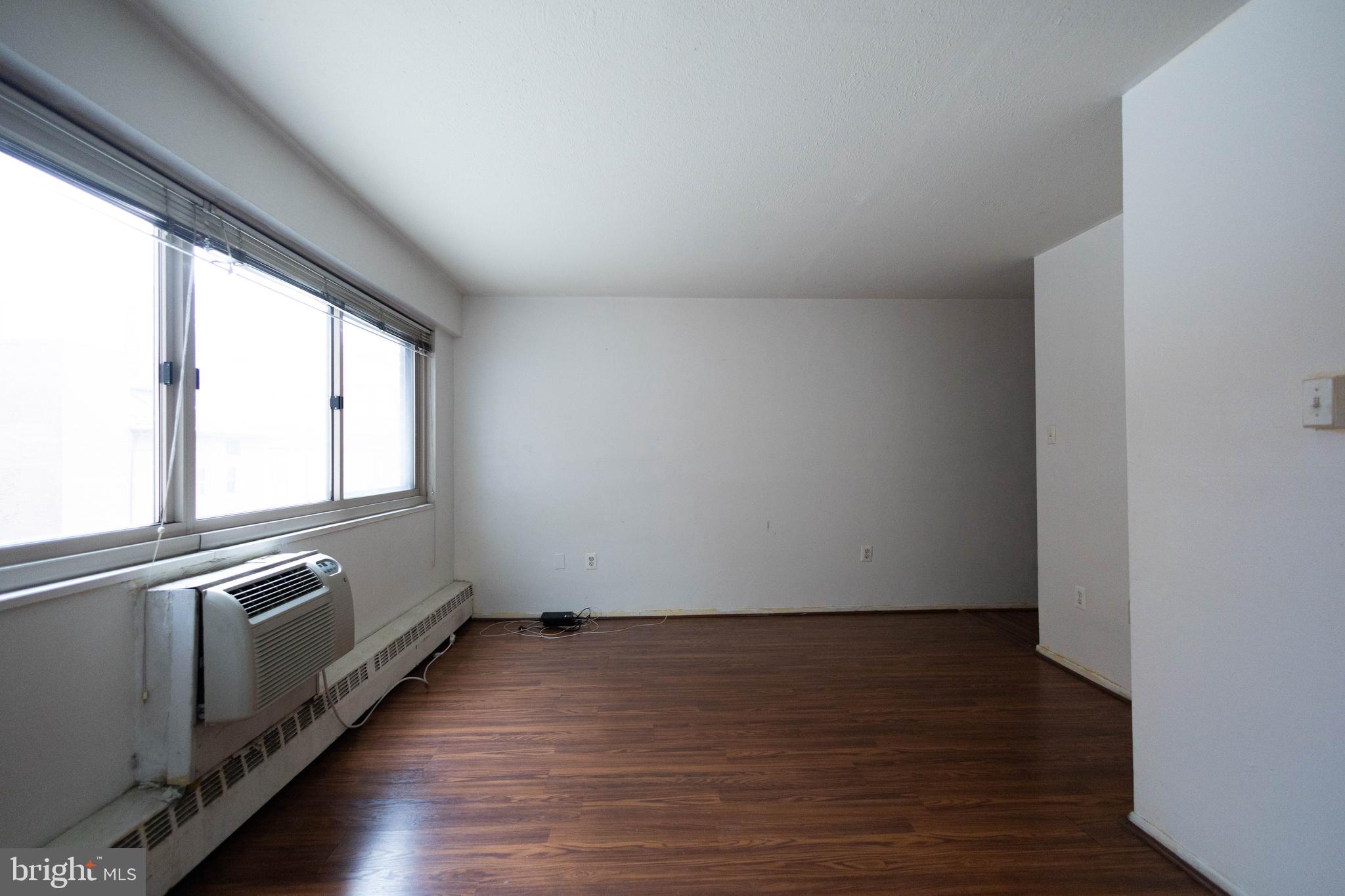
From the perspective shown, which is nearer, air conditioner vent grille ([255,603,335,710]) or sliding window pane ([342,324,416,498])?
air conditioner vent grille ([255,603,335,710])

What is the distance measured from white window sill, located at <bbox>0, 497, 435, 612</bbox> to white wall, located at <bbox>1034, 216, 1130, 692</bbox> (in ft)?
11.8

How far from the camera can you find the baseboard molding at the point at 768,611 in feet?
12.3

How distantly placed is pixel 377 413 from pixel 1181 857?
3714 millimetres

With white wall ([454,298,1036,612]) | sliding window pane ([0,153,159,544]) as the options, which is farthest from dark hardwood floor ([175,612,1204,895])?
sliding window pane ([0,153,159,544])

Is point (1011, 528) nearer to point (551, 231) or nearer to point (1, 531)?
point (551, 231)

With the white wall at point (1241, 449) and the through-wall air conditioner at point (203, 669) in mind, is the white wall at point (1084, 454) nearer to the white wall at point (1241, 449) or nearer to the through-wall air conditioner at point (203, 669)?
the white wall at point (1241, 449)

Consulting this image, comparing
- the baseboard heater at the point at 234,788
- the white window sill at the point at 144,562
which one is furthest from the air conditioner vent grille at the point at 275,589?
the baseboard heater at the point at 234,788

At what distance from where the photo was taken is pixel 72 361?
1.32 metres

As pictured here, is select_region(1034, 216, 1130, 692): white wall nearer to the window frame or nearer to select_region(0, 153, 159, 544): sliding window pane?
the window frame

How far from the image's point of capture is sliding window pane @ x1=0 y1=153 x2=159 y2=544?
1.20m

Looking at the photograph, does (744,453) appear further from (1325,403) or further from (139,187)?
(139,187)

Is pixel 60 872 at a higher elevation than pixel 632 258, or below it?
below

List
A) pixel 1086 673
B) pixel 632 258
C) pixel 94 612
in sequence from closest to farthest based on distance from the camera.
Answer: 1. pixel 94 612
2. pixel 1086 673
3. pixel 632 258
